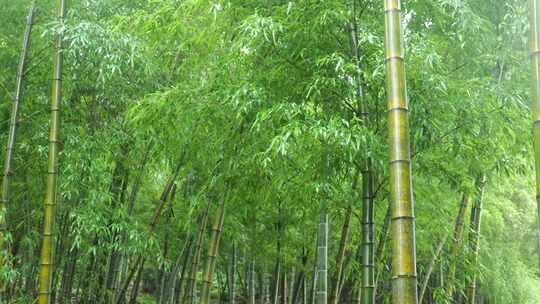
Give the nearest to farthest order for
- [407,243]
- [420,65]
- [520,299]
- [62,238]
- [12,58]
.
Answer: [407,243], [420,65], [12,58], [62,238], [520,299]

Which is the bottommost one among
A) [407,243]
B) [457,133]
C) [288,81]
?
[407,243]

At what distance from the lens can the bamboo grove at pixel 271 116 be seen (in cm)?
348

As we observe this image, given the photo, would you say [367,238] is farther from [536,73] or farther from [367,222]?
[536,73]

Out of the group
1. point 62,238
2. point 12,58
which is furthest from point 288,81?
point 62,238

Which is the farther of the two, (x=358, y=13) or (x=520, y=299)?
(x=520, y=299)

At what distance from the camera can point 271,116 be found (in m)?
3.54

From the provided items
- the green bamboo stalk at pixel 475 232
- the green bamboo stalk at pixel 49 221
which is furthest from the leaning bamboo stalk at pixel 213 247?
the green bamboo stalk at pixel 475 232

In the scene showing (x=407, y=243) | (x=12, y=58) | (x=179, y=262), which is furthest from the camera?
(x=179, y=262)

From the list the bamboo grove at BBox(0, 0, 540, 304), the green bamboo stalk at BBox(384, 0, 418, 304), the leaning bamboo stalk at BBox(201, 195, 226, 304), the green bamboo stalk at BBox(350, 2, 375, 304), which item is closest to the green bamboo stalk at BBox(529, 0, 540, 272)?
the bamboo grove at BBox(0, 0, 540, 304)

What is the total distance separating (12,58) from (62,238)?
6.28 ft

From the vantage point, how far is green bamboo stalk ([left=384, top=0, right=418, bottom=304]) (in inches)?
99.0

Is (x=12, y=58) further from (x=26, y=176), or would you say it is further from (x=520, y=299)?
(x=520, y=299)

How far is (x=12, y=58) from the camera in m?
5.27

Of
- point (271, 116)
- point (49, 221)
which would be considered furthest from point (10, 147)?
point (271, 116)
